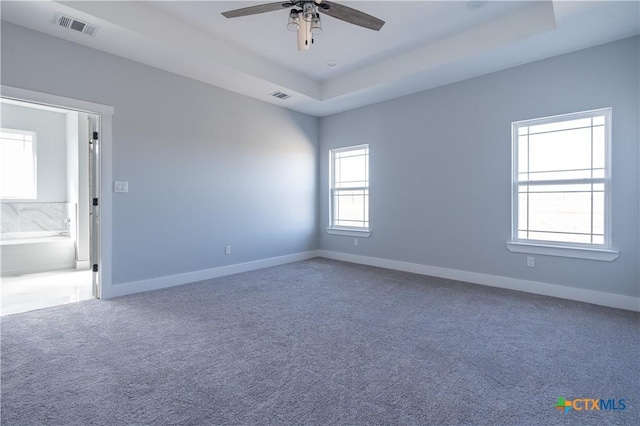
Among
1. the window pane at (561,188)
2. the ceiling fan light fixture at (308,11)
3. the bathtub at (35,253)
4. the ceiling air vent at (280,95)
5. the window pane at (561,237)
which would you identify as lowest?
the bathtub at (35,253)

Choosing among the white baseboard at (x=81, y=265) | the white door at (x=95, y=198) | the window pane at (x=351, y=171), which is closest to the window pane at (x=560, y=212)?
the window pane at (x=351, y=171)

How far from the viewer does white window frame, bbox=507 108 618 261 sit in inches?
132

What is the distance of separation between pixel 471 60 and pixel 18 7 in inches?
178

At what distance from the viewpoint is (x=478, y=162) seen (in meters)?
4.26

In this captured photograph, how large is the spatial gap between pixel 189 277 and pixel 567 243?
15.6 feet

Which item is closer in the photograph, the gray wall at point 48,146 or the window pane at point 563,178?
the window pane at point 563,178

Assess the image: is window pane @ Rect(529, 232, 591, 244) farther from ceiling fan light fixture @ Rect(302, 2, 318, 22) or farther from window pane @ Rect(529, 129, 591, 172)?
ceiling fan light fixture @ Rect(302, 2, 318, 22)

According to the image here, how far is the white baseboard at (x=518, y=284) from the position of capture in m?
3.29

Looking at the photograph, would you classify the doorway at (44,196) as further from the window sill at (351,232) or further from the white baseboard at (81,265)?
the window sill at (351,232)

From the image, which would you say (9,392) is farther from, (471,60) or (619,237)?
(619,237)

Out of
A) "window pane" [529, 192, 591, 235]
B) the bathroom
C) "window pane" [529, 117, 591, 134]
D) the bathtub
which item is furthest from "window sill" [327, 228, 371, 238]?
the bathtub

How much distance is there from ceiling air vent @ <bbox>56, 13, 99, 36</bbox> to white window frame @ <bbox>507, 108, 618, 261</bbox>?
15.8 ft

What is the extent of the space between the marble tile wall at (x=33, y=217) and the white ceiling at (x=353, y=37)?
11.9 feet

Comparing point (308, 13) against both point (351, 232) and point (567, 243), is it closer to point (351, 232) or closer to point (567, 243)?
point (567, 243)
